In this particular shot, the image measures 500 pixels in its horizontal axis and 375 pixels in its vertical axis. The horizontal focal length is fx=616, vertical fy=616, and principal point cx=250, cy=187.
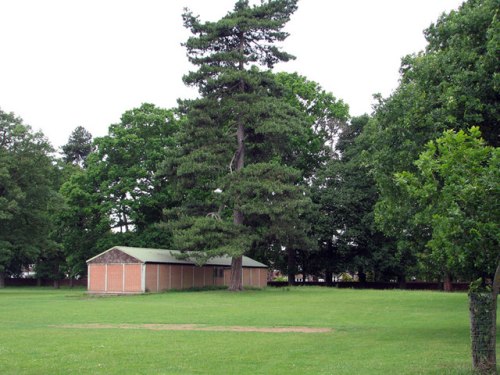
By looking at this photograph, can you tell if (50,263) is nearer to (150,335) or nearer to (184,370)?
(150,335)

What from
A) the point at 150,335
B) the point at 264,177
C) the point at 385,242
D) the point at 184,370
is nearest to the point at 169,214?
the point at 264,177

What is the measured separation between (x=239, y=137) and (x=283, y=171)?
226 inches

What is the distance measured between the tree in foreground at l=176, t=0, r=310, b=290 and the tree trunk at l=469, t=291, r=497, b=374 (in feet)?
115

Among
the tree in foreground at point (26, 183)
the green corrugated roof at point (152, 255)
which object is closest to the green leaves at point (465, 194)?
the green corrugated roof at point (152, 255)

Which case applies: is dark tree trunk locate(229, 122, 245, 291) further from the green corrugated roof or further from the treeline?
the green corrugated roof

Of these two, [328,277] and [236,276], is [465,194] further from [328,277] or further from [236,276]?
[328,277]

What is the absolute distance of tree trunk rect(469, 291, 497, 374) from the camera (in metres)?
12.8

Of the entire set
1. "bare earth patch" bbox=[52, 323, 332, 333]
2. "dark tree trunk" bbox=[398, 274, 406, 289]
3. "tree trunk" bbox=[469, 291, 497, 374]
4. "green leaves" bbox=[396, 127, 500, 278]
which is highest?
"green leaves" bbox=[396, 127, 500, 278]

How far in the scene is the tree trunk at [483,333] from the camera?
12844mm

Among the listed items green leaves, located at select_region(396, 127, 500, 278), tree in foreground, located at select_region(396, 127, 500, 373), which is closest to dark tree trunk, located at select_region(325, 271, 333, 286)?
green leaves, located at select_region(396, 127, 500, 278)

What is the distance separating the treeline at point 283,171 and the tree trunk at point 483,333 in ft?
3.91

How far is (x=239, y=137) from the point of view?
2105 inches

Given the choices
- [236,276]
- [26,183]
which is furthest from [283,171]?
[26,183]

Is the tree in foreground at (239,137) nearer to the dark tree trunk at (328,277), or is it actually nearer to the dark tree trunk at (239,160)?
the dark tree trunk at (239,160)
